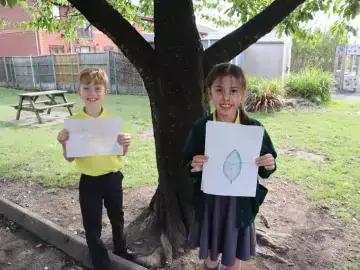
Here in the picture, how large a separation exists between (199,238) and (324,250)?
4.65 ft

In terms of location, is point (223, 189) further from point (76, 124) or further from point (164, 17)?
point (164, 17)

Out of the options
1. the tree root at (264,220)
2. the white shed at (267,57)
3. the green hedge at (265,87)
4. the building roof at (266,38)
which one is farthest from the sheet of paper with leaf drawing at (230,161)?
the white shed at (267,57)

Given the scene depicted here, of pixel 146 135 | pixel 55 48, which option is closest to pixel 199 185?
pixel 146 135

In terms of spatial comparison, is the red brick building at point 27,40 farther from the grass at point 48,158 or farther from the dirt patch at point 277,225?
the dirt patch at point 277,225

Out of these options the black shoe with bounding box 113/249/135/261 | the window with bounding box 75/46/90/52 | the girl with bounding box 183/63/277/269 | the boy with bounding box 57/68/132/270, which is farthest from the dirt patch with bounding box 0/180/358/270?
the window with bounding box 75/46/90/52

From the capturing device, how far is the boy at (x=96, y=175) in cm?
235

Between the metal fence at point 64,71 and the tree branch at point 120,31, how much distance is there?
44.2 feet

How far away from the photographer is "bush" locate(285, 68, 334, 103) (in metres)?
12.1

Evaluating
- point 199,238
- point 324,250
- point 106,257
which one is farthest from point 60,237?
point 324,250

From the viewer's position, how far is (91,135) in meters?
2.31

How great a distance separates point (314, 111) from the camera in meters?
10.6

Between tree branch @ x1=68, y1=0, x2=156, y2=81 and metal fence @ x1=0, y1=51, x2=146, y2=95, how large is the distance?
44.2ft

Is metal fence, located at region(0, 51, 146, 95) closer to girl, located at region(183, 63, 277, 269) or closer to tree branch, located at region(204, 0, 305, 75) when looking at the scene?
tree branch, located at region(204, 0, 305, 75)

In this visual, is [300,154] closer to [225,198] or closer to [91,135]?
[225,198]
